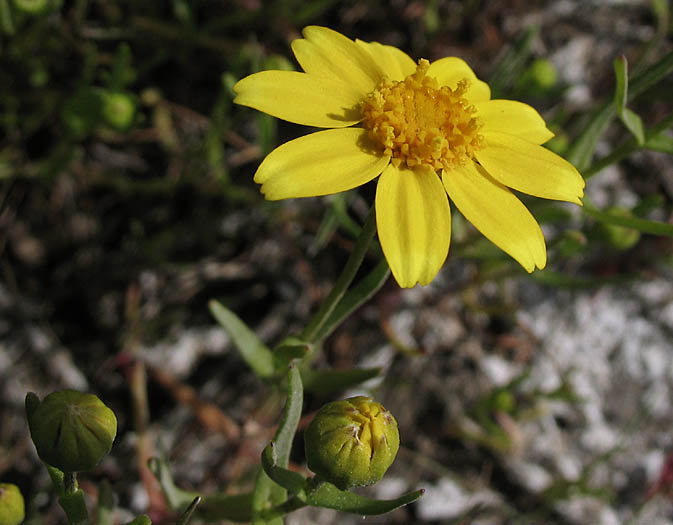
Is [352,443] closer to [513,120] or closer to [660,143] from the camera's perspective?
[513,120]

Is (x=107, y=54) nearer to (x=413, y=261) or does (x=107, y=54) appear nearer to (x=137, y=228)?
(x=137, y=228)

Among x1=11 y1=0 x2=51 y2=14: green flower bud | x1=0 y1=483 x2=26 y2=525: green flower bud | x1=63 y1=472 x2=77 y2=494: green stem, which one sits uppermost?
x1=11 y1=0 x2=51 y2=14: green flower bud

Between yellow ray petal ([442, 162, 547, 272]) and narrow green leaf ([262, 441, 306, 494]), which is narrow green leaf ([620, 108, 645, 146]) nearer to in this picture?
yellow ray petal ([442, 162, 547, 272])

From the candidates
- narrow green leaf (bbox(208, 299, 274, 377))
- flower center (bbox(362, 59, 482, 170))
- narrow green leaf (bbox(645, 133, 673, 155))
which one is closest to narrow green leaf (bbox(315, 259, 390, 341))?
narrow green leaf (bbox(208, 299, 274, 377))

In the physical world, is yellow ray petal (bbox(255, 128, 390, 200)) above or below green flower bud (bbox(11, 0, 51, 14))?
below

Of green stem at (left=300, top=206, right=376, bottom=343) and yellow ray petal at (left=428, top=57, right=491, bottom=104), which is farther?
yellow ray petal at (left=428, top=57, right=491, bottom=104)

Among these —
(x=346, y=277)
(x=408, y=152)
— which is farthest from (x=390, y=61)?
(x=346, y=277)

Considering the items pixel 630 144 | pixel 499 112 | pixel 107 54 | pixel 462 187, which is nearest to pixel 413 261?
pixel 462 187
